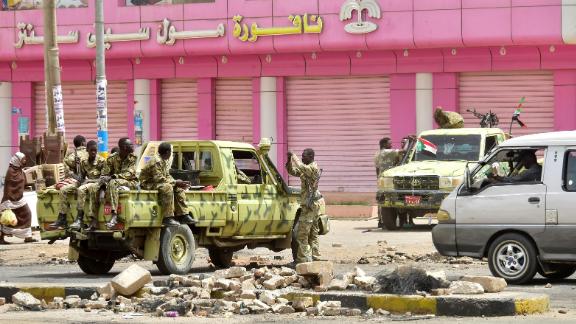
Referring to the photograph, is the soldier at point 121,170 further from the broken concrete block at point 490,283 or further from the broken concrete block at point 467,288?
the broken concrete block at point 490,283

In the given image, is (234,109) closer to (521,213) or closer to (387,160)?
(387,160)

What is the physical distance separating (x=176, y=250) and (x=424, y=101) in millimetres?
17859

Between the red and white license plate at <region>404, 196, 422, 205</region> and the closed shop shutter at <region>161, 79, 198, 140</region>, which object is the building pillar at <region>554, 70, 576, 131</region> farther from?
the closed shop shutter at <region>161, 79, 198, 140</region>

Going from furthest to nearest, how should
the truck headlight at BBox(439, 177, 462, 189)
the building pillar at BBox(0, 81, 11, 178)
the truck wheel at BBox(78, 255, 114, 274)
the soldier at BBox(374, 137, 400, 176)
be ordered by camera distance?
1. the building pillar at BBox(0, 81, 11, 178)
2. the soldier at BBox(374, 137, 400, 176)
3. the truck headlight at BBox(439, 177, 462, 189)
4. the truck wheel at BBox(78, 255, 114, 274)

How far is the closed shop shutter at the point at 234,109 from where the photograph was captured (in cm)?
3816

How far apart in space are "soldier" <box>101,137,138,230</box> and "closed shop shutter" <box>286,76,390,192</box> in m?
18.6

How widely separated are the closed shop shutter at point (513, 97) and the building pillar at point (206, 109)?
22.6 feet

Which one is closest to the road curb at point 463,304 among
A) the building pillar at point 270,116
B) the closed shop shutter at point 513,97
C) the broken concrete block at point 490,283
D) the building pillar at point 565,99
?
the broken concrete block at point 490,283

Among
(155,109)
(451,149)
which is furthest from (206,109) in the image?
(451,149)

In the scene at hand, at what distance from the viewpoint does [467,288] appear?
14.1 meters

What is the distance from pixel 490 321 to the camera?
13.2m

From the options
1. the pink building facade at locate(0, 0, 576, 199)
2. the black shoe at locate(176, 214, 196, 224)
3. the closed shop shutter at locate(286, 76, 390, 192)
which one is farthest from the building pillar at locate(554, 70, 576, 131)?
the black shoe at locate(176, 214, 196, 224)

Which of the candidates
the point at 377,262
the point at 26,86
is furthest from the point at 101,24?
the point at 26,86

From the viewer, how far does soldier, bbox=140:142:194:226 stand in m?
18.1
